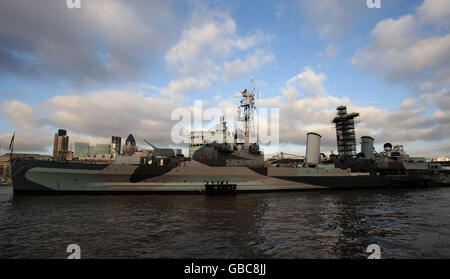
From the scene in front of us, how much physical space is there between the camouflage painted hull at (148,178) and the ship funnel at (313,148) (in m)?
3.82

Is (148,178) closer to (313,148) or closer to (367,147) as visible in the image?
(313,148)

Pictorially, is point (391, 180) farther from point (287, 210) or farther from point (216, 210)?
point (216, 210)

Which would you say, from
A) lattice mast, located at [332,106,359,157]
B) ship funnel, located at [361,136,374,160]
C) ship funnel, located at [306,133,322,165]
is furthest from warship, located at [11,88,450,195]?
lattice mast, located at [332,106,359,157]

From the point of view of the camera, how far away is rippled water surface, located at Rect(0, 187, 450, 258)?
23.2 ft

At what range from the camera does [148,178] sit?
67.5 feet

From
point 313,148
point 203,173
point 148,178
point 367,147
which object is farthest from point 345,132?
point 148,178

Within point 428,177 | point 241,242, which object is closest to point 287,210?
point 241,242

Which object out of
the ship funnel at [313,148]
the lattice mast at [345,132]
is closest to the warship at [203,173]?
the ship funnel at [313,148]

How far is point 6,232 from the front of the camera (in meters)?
8.96

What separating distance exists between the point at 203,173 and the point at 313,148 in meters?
16.9

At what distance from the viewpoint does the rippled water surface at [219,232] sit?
7.06m

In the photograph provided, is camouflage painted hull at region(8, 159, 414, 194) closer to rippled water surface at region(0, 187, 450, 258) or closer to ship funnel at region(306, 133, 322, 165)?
ship funnel at region(306, 133, 322, 165)
